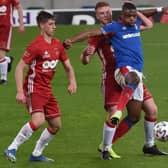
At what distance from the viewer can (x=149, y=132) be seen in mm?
9523

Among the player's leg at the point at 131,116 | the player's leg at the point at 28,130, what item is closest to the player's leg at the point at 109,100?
the player's leg at the point at 131,116

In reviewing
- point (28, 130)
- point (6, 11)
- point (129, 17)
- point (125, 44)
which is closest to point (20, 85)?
point (28, 130)

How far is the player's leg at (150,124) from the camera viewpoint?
9.35m

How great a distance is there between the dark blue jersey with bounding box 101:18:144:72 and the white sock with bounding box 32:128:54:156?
1.19 meters

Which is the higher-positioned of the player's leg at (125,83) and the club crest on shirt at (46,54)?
the club crest on shirt at (46,54)

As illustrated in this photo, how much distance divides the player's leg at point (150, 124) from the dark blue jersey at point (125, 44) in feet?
1.57

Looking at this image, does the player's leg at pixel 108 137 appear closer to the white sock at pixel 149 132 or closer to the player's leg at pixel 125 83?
the player's leg at pixel 125 83

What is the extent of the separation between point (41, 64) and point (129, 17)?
4.01 ft

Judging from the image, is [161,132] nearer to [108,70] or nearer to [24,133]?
[108,70]

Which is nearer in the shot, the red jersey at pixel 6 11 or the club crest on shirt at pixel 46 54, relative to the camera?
the club crest on shirt at pixel 46 54

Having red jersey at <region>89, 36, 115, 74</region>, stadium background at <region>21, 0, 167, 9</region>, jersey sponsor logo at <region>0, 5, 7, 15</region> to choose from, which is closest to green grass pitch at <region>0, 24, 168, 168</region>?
red jersey at <region>89, 36, 115, 74</region>

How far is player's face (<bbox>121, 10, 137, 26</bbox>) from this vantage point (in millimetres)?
9109

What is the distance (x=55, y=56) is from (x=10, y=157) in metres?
1.31

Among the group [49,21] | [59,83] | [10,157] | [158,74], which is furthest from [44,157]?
[158,74]
